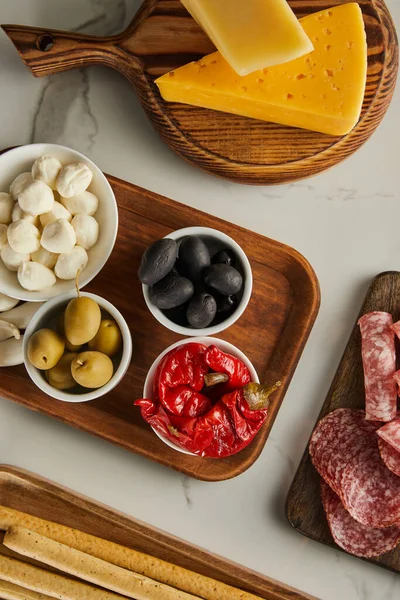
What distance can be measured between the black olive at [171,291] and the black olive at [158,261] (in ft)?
0.04

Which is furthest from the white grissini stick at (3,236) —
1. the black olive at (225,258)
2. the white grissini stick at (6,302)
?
the black olive at (225,258)

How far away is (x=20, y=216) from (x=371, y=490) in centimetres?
76

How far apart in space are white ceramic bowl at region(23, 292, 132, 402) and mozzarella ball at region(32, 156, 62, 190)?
19 cm

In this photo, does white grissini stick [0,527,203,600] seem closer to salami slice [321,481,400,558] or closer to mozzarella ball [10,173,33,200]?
salami slice [321,481,400,558]

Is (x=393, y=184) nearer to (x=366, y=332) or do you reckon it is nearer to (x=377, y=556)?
(x=366, y=332)

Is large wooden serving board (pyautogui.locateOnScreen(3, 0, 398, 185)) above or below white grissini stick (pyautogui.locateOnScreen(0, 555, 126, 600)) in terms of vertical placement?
above

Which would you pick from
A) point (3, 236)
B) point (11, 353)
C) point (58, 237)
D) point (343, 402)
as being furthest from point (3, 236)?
point (343, 402)

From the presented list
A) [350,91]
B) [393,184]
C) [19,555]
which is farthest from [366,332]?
[19,555]

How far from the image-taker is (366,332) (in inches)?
45.1

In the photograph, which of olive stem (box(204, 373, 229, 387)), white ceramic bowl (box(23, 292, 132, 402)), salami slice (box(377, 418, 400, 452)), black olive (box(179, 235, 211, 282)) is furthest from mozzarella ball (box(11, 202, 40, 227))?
salami slice (box(377, 418, 400, 452))

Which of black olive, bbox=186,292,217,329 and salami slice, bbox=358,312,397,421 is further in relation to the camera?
salami slice, bbox=358,312,397,421

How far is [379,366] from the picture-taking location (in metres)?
1.12

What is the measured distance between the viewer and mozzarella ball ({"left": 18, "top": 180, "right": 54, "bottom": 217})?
1.03 meters

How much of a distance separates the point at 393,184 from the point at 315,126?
0.73 feet
